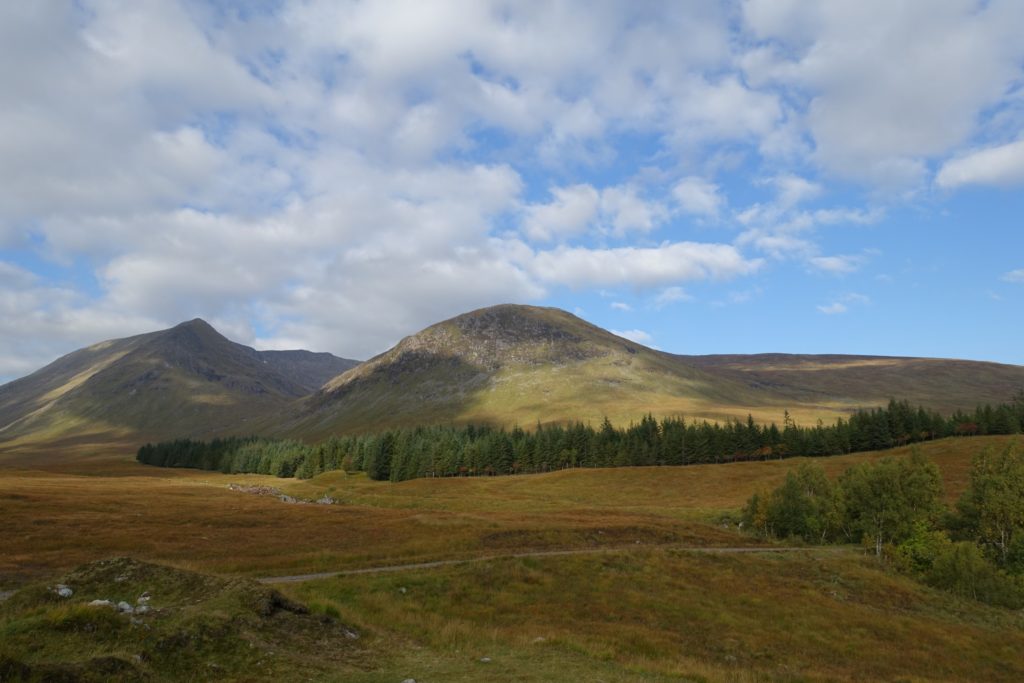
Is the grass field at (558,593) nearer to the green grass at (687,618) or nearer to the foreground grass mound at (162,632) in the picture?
the green grass at (687,618)

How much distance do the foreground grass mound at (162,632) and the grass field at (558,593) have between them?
194 centimetres

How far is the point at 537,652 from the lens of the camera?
69.4ft

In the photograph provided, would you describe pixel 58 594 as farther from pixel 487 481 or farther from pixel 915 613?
pixel 487 481

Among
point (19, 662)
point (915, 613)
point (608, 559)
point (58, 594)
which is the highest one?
point (19, 662)

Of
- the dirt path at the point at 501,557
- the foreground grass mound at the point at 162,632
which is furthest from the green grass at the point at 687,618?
the foreground grass mound at the point at 162,632

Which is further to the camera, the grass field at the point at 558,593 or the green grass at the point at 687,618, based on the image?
the green grass at the point at 687,618

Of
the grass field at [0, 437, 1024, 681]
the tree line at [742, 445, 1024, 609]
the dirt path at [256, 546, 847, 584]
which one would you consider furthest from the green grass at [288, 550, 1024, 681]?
the tree line at [742, 445, 1024, 609]

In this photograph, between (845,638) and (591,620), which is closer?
(591,620)

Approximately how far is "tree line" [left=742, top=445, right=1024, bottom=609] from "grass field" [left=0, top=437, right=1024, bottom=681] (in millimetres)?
5138

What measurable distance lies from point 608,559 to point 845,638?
635 inches

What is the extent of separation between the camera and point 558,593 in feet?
111

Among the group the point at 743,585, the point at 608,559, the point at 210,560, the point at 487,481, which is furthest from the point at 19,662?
the point at 487,481

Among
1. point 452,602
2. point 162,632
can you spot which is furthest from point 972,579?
point 162,632

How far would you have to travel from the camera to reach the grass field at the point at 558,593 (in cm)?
2217
